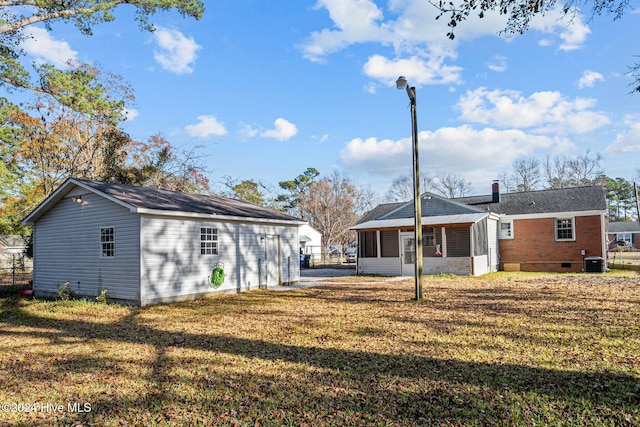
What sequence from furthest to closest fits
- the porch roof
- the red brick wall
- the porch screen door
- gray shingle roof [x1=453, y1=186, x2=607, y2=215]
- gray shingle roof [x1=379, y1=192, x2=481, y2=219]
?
gray shingle roof [x1=379, y1=192, x2=481, y2=219] < gray shingle roof [x1=453, y1=186, x2=607, y2=215] < the red brick wall < the porch screen door < the porch roof

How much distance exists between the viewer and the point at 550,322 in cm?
858

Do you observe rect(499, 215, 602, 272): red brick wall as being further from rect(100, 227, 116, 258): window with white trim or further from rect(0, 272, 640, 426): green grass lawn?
rect(100, 227, 116, 258): window with white trim

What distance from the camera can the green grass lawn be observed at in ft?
14.0

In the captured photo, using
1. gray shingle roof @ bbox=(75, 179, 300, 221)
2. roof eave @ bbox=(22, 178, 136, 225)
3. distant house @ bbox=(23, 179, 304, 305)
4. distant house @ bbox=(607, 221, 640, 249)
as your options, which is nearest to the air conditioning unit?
gray shingle roof @ bbox=(75, 179, 300, 221)

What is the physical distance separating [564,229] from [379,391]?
2157cm

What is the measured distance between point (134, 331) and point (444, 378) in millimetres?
6449

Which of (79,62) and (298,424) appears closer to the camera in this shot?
(298,424)

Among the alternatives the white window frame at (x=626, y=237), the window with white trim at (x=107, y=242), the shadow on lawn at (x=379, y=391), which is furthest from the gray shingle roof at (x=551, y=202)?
the white window frame at (x=626, y=237)

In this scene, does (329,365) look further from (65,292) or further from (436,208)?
(436,208)

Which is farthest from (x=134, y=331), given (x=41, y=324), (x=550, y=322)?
(x=550, y=322)

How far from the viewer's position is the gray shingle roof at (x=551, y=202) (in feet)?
71.7

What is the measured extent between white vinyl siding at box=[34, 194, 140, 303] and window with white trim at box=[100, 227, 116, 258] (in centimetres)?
10

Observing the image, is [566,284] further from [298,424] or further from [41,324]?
[41,324]

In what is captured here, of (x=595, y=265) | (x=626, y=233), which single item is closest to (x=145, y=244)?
(x=595, y=265)
